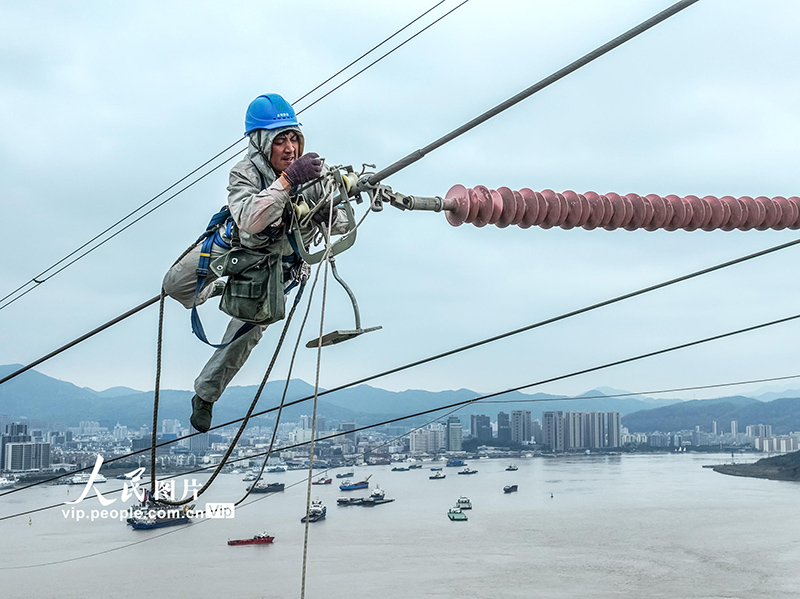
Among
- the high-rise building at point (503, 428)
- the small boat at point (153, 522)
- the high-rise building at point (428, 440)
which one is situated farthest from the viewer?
the high-rise building at point (503, 428)

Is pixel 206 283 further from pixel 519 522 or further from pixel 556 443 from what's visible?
pixel 556 443

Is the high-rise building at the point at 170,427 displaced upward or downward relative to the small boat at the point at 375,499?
upward

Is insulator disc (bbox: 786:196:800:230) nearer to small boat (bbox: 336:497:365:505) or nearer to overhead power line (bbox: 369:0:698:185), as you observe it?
overhead power line (bbox: 369:0:698:185)

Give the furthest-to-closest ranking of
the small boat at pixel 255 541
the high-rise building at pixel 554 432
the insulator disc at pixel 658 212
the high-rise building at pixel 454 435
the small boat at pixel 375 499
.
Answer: the high-rise building at pixel 554 432 → the high-rise building at pixel 454 435 → the small boat at pixel 375 499 → the small boat at pixel 255 541 → the insulator disc at pixel 658 212

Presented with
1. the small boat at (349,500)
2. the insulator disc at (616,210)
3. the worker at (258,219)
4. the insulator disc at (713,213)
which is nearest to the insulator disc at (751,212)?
the insulator disc at (713,213)

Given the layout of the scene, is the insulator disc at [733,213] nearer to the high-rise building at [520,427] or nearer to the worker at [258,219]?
the worker at [258,219]

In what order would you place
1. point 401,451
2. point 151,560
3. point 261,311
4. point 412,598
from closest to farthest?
point 261,311 < point 412,598 < point 151,560 < point 401,451

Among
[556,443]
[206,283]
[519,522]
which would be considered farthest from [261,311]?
[556,443]
